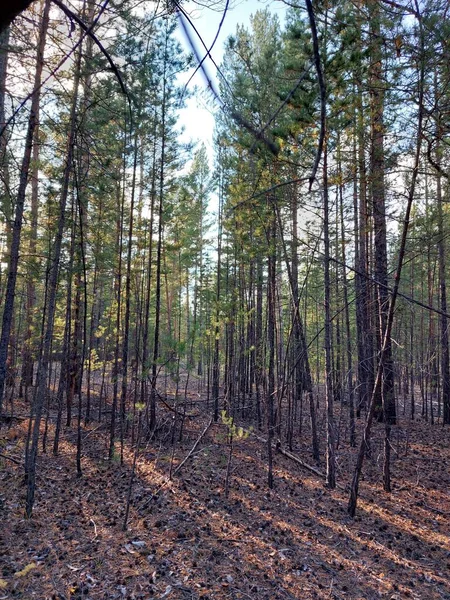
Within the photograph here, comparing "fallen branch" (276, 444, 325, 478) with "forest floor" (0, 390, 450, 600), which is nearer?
"forest floor" (0, 390, 450, 600)

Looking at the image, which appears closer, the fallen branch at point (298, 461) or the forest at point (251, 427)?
the forest at point (251, 427)

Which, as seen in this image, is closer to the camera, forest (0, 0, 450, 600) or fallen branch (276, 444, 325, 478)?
forest (0, 0, 450, 600)

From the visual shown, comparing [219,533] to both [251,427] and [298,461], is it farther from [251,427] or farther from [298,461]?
[298,461]

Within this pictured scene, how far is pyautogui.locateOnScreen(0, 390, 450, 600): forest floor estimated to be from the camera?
3770 millimetres

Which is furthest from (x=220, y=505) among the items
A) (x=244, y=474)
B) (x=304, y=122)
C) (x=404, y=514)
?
(x=304, y=122)

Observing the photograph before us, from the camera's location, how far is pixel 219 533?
15.8ft

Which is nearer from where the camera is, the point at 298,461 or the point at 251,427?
the point at 251,427

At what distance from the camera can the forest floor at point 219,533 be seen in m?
3.77

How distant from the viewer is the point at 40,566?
3951mm

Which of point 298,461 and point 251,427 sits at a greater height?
point 251,427

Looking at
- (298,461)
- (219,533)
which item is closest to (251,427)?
(219,533)

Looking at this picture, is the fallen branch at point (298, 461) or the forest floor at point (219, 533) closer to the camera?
the forest floor at point (219, 533)

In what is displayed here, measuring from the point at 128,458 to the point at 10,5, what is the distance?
7951mm

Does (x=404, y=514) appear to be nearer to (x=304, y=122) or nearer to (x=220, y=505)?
(x=220, y=505)
